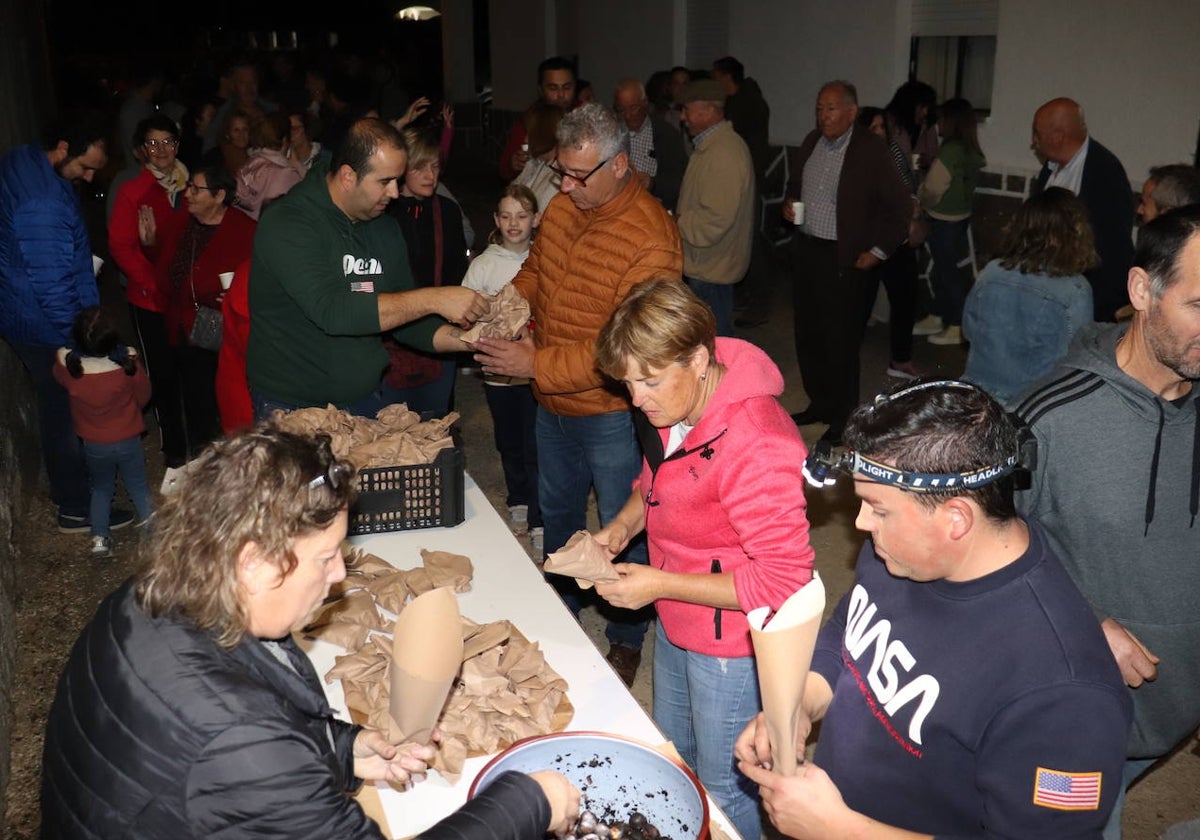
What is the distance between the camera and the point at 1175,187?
426cm

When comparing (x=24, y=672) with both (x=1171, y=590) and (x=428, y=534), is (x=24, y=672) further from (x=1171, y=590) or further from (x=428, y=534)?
(x=1171, y=590)

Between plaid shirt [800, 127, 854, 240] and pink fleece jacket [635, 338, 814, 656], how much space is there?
151 inches

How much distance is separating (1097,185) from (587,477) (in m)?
3.19

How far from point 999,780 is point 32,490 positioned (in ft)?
19.9

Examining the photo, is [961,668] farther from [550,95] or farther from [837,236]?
[550,95]

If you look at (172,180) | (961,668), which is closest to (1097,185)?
(961,668)

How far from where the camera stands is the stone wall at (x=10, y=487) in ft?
13.1

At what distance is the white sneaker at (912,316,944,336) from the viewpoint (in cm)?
875

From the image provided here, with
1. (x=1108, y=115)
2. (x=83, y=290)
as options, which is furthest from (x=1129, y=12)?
(x=83, y=290)

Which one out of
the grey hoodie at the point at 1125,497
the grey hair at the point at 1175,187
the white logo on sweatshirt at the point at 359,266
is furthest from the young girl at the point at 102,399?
the grey hair at the point at 1175,187

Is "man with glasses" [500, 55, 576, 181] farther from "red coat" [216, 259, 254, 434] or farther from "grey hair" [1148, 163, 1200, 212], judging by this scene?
"grey hair" [1148, 163, 1200, 212]

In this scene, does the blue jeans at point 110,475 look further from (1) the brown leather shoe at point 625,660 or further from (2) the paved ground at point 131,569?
(1) the brown leather shoe at point 625,660

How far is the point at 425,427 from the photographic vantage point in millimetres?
3445

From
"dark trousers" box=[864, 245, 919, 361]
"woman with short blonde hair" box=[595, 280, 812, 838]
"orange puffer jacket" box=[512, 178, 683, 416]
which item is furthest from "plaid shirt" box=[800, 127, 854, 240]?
"woman with short blonde hair" box=[595, 280, 812, 838]
